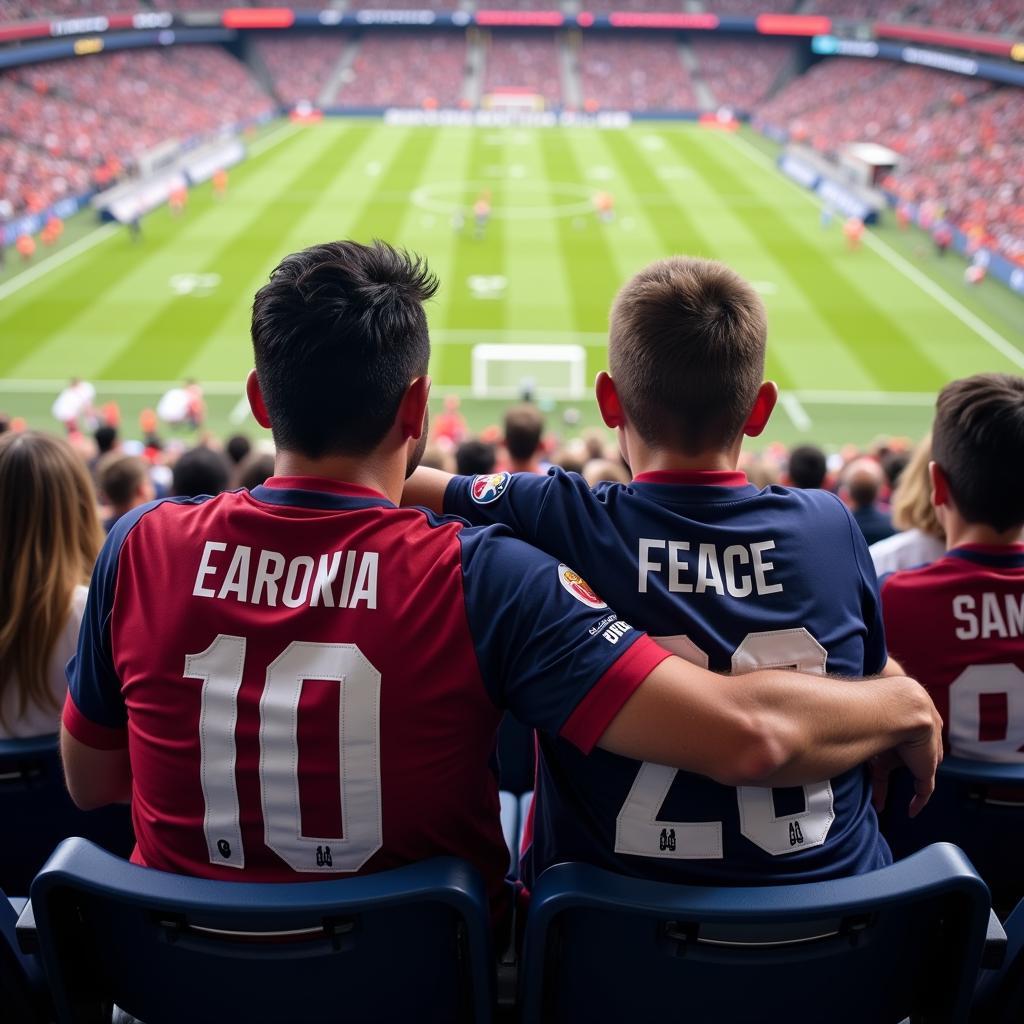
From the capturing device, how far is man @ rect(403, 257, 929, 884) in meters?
2.17

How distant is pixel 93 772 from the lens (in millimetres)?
2408

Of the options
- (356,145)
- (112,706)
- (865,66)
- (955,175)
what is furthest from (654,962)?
(865,66)

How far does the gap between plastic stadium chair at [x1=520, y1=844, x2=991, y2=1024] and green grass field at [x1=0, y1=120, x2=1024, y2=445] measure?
18.1 meters

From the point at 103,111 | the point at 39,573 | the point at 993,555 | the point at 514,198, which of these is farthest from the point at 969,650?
the point at 103,111

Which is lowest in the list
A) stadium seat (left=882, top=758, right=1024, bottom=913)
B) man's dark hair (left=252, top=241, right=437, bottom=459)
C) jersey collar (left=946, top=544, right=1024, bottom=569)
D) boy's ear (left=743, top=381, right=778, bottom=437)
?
stadium seat (left=882, top=758, right=1024, bottom=913)

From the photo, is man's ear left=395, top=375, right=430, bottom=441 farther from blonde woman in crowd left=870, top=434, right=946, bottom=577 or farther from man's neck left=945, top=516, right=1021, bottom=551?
blonde woman in crowd left=870, top=434, right=946, bottom=577

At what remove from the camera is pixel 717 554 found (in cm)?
232

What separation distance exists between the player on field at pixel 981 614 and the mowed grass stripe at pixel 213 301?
20.6m

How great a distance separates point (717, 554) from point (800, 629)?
0.24 meters

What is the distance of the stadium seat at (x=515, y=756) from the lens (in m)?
3.65

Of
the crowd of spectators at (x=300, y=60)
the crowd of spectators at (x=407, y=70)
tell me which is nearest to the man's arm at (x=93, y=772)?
the crowd of spectators at (x=407, y=70)

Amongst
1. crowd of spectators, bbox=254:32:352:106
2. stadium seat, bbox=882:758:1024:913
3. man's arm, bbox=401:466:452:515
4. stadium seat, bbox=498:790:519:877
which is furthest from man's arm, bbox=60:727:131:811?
crowd of spectators, bbox=254:32:352:106

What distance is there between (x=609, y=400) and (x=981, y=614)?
146cm

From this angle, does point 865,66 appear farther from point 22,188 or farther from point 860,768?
point 860,768
